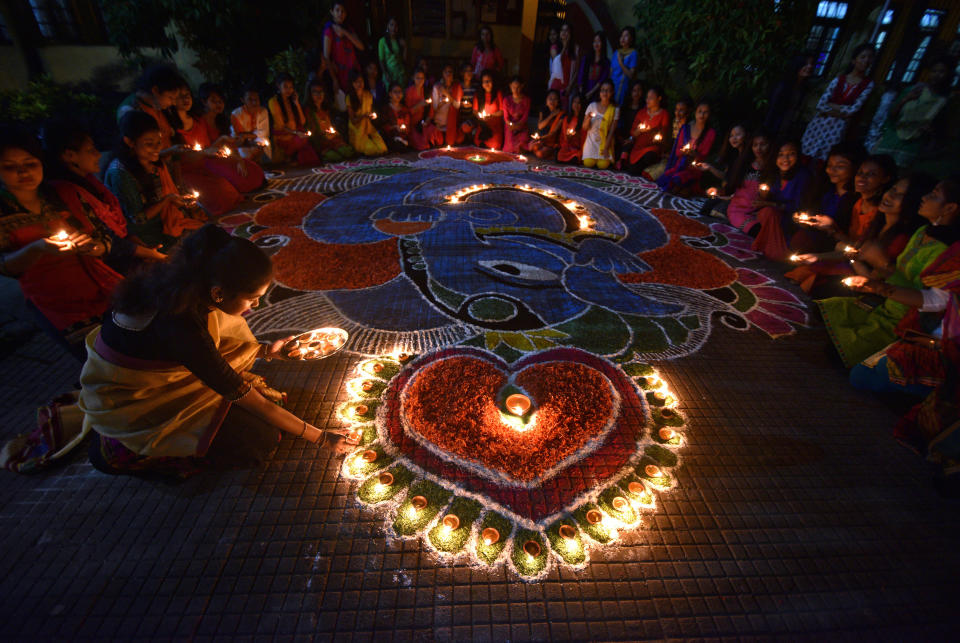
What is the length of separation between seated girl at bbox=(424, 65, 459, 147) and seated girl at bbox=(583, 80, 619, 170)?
238 cm

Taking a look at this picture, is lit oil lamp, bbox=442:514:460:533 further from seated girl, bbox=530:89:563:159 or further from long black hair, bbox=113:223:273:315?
seated girl, bbox=530:89:563:159

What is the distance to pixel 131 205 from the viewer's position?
284 cm

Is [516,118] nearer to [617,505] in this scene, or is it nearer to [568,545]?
[617,505]

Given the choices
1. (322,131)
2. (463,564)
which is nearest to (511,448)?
(463,564)

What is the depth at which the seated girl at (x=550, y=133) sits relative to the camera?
7070mm

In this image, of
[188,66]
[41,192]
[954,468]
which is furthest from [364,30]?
[954,468]

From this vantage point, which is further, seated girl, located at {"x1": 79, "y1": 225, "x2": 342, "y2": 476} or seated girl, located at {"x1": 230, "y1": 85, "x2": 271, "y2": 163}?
seated girl, located at {"x1": 230, "y1": 85, "x2": 271, "y2": 163}

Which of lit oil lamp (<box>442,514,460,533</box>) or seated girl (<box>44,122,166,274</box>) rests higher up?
seated girl (<box>44,122,166,274</box>)

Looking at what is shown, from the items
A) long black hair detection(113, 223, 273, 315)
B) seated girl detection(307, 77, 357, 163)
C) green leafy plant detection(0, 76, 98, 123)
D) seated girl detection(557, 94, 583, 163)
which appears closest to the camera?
long black hair detection(113, 223, 273, 315)

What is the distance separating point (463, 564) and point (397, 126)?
728 centimetres

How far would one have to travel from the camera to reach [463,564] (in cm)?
152

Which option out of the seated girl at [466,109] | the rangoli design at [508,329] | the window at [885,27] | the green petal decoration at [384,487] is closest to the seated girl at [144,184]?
the rangoli design at [508,329]

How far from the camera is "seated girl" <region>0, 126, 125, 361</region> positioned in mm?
1867

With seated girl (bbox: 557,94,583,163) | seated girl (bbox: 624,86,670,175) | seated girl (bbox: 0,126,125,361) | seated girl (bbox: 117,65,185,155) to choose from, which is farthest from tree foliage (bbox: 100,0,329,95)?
seated girl (bbox: 624,86,670,175)
